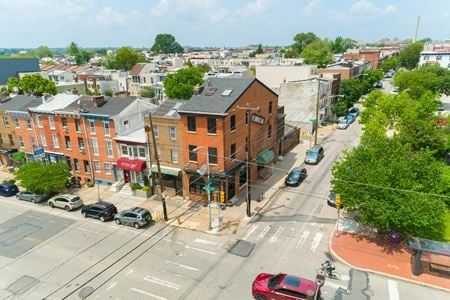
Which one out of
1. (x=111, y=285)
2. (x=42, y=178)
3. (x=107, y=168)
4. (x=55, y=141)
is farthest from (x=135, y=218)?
(x=55, y=141)

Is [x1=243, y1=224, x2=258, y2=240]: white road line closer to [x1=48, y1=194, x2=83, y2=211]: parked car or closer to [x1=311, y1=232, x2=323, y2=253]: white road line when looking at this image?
[x1=311, y1=232, x2=323, y2=253]: white road line

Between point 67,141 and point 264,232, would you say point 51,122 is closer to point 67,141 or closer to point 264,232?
point 67,141

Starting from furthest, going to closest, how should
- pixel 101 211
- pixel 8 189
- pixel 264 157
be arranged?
pixel 8 189 → pixel 264 157 → pixel 101 211

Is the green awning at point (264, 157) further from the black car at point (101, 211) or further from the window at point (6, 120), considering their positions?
the window at point (6, 120)

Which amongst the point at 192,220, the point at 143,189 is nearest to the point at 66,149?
the point at 143,189

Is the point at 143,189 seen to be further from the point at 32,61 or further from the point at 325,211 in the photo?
the point at 32,61

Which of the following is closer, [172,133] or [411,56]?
[172,133]

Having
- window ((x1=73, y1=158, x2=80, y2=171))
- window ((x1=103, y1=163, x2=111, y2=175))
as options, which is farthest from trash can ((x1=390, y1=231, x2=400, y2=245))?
window ((x1=73, y1=158, x2=80, y2=171))
